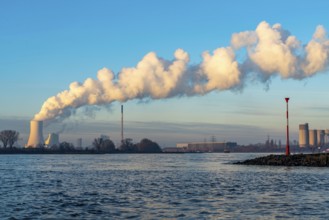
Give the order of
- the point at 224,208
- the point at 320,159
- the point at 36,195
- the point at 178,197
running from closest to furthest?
the point at 224,208 → the point at 178,197 → the point at 36,195 → the point at 320,159

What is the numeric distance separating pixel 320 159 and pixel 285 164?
632 centimetres

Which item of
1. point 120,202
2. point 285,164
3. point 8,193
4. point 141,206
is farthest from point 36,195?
point 285,164

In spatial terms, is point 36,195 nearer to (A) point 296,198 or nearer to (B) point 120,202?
(B) point 120,202

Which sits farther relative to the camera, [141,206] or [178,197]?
[178,197]

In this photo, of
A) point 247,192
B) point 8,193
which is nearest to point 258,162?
point 247,192

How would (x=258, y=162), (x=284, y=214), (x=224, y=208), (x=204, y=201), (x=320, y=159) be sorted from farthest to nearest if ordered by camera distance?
(x=258, y=162) → (x=320, y=159) → (x=204, y=201) → (x=224, y=208) → (x=284, y=214)

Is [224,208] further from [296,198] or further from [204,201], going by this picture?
[296,198]

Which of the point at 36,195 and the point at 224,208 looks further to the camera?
the point at 36,195

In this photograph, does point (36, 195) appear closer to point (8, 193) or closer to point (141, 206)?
point (8, 193)

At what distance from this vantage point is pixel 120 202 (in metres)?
31.5

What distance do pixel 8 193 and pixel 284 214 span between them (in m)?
23.3

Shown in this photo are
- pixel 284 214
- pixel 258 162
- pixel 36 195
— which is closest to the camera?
pixel 284 214

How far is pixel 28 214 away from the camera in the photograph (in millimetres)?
26672

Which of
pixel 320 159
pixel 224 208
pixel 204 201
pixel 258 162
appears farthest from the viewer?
pixel 258 162
